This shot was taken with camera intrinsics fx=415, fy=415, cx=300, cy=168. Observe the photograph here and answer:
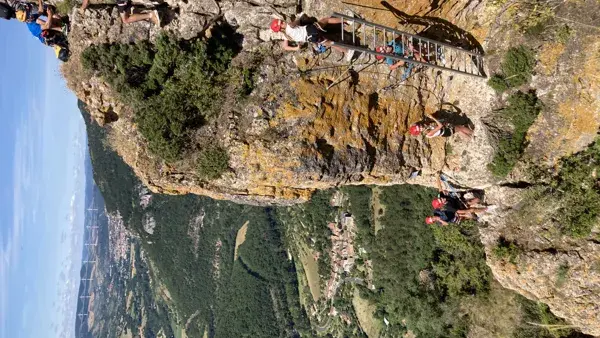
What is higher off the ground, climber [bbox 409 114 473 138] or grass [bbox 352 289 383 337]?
climber [bbox 409 114 473 138]

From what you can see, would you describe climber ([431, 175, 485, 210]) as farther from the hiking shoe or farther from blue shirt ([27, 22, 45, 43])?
blue shirt ([27, 22, 45, 43])

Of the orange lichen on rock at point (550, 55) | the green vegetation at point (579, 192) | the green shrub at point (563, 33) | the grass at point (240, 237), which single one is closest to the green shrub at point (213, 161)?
the orange lichen on rock at point (550, 55)

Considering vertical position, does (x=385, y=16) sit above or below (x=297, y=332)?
above

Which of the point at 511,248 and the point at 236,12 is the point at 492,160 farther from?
the point at 236,12

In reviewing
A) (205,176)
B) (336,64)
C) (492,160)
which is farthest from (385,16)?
(205,176)

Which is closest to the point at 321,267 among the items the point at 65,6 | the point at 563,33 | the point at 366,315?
the point at 366,315

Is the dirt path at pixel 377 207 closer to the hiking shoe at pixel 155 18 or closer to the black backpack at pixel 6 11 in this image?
the hiking shoe at pixel 155 18

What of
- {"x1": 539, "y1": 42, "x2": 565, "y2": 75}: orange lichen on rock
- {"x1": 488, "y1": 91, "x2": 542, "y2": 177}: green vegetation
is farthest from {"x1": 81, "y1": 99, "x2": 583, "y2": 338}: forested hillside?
{"x1": 539, "y1": 42, "x2": 565, "y2": 75}: orange lichen on rock
